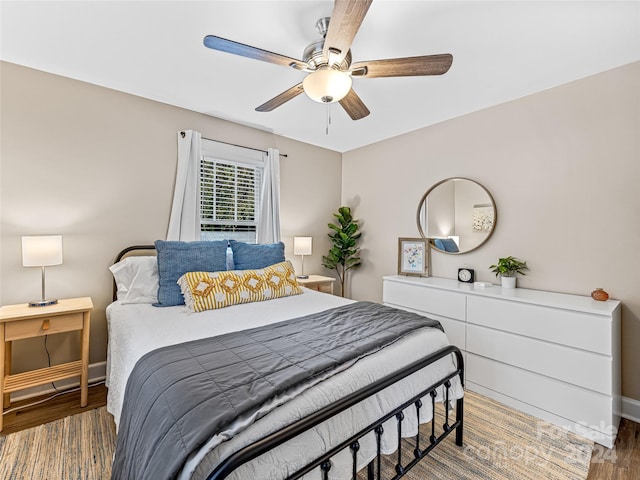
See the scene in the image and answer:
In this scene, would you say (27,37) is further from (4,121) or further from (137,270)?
(137,270)

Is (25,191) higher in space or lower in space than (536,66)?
lower

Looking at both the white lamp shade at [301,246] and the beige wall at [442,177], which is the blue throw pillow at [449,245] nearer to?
the beige wall at [442,177]

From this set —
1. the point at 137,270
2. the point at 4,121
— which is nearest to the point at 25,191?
the point at 4,121

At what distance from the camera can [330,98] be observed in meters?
1.83

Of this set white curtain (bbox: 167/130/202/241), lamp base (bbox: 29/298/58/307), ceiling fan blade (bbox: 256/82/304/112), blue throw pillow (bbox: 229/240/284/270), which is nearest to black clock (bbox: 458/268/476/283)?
blue throw pillow (bbox: 229/240/284/270)

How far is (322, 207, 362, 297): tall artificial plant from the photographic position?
4266 millimetres

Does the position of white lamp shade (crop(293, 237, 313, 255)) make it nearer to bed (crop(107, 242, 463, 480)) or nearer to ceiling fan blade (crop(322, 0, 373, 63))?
bed (crop(107, 242, 463, 480))

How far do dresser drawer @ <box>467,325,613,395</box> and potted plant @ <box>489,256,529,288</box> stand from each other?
0.52m

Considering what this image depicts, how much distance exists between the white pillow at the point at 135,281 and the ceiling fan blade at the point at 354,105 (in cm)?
210

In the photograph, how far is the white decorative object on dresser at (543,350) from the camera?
200cm

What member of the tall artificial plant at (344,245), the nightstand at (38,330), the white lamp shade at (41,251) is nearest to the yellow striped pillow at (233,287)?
the nightstand at (38,330)

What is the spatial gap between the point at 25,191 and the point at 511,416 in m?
4.22

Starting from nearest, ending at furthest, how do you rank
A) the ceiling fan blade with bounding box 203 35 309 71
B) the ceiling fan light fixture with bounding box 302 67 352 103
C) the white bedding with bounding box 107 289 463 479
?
1. the white bedding with bounding box 107 289 463 479
2. the ceiling fan blade with bounding box 203 35 309 71
3. the ceiling fan light fixture with bounding box 302 67 352 103

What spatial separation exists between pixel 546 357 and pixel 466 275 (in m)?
1.02
